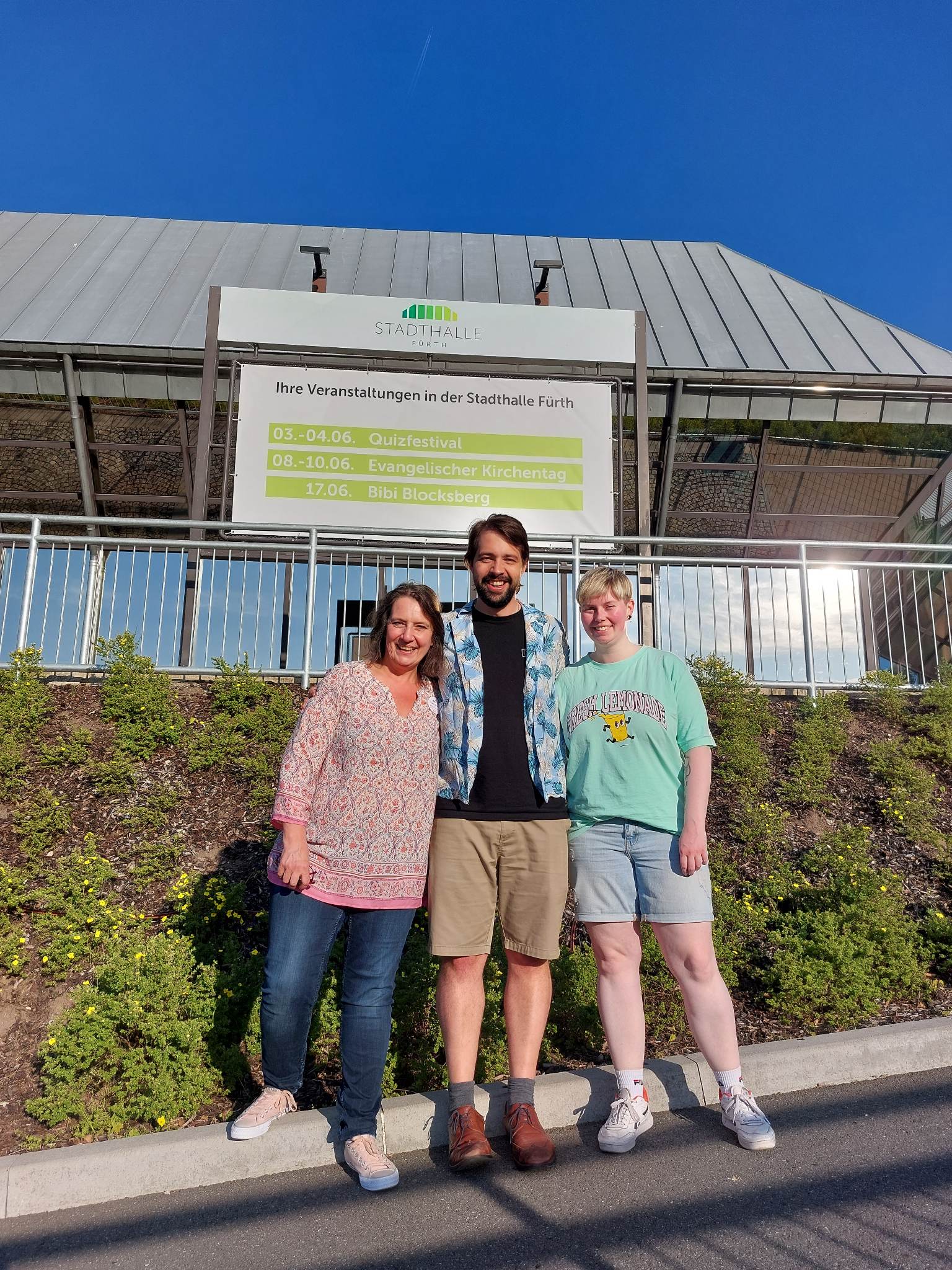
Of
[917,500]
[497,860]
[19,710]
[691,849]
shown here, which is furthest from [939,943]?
Answer: [917,500]

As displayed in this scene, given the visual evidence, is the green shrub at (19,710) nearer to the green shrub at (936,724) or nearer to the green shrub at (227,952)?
the green shrub at (227,952)

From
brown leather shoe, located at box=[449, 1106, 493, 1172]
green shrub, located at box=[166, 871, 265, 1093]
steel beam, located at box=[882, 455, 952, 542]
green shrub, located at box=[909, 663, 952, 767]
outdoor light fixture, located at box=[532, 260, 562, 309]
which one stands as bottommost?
brown leather shoe, located at box=[449, 1106, 493, 1172]

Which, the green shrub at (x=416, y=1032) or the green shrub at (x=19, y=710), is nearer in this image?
the green shrub at (x=416, y=1032)

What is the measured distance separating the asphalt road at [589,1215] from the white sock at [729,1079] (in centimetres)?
16

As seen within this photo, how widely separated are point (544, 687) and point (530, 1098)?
135 cm

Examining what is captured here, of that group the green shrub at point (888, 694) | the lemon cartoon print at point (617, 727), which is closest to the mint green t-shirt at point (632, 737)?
the lemon cartoon print at point (617, 727)

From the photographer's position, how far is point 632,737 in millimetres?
3148

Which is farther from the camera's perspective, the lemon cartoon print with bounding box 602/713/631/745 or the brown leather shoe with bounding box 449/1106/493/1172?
the lemon cartoon print with bounding box 602/713/631/745

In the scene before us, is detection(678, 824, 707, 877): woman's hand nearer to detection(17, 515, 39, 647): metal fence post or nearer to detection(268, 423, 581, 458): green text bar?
detection(17, 515, 39, 647): metal fence post

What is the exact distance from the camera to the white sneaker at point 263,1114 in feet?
9.40

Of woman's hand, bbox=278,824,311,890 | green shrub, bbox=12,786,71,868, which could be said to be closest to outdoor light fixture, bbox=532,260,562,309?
green shrub, bbox=12,786,71,868

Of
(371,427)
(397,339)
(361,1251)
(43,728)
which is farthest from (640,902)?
(397,339)

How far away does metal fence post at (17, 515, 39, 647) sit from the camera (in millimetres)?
6820

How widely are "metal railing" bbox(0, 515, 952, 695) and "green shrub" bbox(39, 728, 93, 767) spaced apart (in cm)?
124
